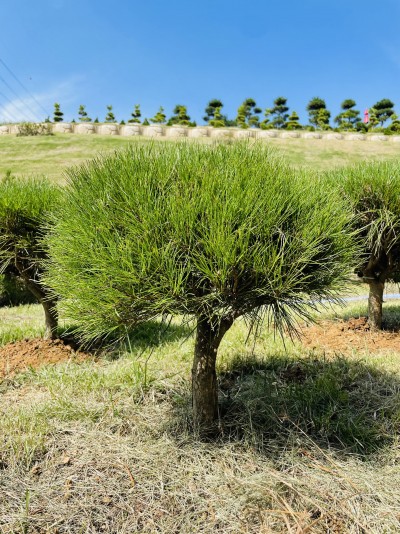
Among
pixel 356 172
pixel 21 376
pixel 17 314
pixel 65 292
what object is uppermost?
pixel 356 172

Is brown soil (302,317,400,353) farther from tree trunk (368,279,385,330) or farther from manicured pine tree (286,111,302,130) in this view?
manicured pine tree (286,111,302,130)

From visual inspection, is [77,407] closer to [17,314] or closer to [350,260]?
[350,260]

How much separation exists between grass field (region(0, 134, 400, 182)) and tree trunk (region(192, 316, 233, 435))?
66.2ft

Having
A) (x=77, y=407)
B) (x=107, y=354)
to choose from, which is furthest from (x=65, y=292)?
(x=107, y=354)

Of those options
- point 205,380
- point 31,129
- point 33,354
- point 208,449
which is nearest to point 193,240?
point 205,380

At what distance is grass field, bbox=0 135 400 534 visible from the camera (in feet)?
6.95

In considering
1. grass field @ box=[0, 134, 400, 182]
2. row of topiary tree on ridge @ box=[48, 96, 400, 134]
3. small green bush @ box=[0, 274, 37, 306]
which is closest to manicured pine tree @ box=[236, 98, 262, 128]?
row of topiary tree on ridge @ box=[48, 96, 400, 134]

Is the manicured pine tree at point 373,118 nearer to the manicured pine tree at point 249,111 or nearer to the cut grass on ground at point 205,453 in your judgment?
the manicured pine tree at point 249,111

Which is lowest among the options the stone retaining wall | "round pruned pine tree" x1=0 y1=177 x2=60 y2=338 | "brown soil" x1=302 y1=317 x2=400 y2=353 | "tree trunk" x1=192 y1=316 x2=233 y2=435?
"brown soil" x1=302 y1=317 x2=400 y2=353

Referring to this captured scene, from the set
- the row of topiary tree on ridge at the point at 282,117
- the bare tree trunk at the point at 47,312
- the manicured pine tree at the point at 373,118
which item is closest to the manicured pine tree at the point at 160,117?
the row of topiary tree on ridge at the point at 282,117

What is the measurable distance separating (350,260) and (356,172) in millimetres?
2347

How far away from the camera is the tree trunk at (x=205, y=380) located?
2.55m

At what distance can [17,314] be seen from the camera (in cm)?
701

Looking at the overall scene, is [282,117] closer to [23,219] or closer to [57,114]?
[57,114]
